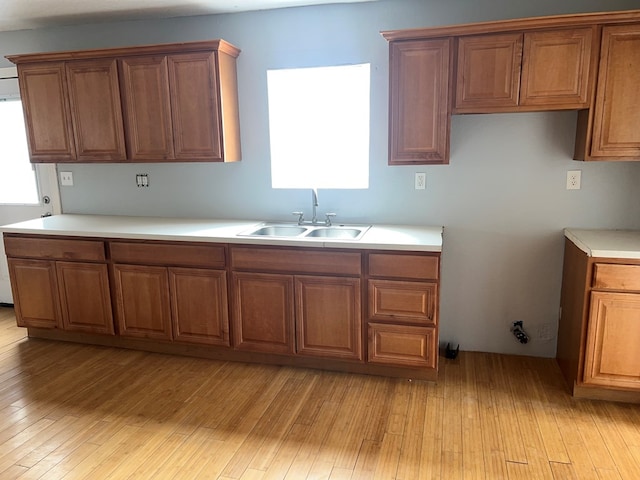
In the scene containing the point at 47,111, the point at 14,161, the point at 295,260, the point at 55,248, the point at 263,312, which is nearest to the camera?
the point at 295,260

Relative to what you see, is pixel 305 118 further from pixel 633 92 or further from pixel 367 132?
pixel 633 92

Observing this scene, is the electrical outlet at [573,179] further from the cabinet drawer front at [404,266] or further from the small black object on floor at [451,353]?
the small black object on floor at [451,353]

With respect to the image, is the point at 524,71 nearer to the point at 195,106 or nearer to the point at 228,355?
the point at 195,106

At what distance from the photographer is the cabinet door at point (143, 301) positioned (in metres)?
3.15

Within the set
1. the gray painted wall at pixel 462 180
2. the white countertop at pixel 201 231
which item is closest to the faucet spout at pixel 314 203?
the gray painted wall at pixel 462 180

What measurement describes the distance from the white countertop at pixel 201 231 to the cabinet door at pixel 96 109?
0.50m

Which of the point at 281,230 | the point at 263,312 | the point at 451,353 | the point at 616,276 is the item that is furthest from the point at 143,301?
the point at 616,276

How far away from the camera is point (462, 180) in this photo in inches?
121

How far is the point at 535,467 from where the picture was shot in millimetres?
2102

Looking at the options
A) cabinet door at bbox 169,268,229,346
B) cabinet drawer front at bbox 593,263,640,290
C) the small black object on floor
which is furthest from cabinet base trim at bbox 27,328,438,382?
cabinet drawer front at bbox 593,263,640,290

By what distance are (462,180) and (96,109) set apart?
2587mm

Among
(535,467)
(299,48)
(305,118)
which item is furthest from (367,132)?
(535,467)

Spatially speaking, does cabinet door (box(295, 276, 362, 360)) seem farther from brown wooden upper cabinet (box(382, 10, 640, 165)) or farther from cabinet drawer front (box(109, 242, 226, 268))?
brown wooden upper cabinet (box(382, 10, 640, 165))

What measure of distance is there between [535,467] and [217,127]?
2.63 meters
